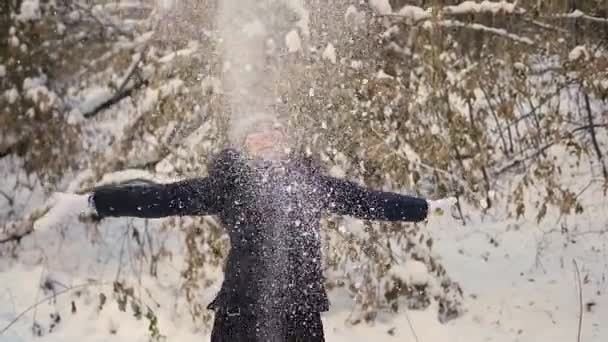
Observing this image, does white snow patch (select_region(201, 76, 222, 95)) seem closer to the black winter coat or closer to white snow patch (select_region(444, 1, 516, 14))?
white snow patch (select_region(444, 1, 516, 14))

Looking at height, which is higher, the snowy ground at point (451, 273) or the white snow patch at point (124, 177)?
the white snow patch at point (124, 177)

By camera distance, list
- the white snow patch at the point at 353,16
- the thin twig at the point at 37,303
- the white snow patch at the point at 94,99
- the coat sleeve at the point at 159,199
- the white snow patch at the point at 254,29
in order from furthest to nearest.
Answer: the white snow patch at the point at 94,99
the thin twig at the point at 37,303
the white snow patch at the point at 353,16
the white snow patch at the point at 254,29
the coat sleeve at the point at 159,199

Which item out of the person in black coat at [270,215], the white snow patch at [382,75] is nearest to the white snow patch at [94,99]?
the white snow patch at [382,75]

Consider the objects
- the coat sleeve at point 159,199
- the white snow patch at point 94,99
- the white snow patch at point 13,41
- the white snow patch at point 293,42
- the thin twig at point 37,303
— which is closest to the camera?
the coat sleeve at point 159,199

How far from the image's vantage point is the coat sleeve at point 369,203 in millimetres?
2514

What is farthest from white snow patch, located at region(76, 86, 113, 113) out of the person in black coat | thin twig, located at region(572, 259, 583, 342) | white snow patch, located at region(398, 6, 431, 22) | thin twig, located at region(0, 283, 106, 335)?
thin twig, located at region(572, 259, 583, 342)

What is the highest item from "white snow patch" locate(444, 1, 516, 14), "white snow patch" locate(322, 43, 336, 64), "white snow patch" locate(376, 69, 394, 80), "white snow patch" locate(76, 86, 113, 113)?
"white snow patch" locate(444, 1, 516, 14)

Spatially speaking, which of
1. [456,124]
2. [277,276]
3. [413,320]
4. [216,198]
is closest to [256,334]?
[277,276]

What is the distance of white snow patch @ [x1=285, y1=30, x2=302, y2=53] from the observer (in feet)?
13.1

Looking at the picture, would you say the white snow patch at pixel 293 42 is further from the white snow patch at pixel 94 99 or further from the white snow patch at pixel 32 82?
the white snow patch at pixel 32 82

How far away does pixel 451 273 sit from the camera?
5129mm

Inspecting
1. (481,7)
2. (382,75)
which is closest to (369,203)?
(382,75)

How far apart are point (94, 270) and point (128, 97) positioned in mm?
1291

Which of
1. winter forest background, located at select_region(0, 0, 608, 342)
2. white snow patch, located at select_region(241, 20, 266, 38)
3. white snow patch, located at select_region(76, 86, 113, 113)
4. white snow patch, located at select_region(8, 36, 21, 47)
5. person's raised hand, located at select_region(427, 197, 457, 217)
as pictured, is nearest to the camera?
person's raised hand, located at select_region(427, 197, 457, 217)
